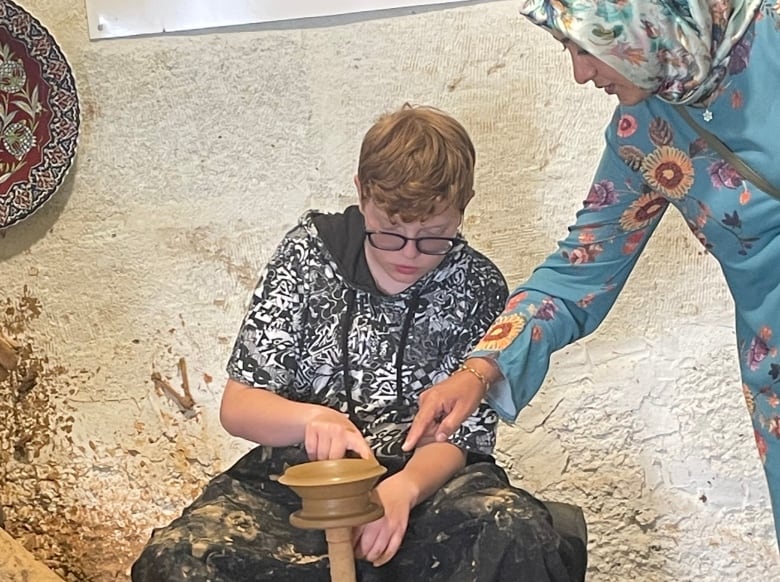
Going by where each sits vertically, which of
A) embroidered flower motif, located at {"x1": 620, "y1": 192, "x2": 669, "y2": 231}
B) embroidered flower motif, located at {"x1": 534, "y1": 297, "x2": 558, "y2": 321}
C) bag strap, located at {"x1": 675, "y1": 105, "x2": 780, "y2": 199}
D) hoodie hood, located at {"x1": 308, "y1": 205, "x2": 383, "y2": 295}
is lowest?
embroidered flower motif, located at {"x1": 534, "y1": 297, "x2": 558, "y2": 321}

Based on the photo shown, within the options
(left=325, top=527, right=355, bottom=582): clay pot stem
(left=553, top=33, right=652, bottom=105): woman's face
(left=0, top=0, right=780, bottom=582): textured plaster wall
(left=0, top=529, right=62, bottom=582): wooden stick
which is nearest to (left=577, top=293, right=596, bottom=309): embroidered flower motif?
(left=553, top=33, right=652, bottom=105): woman's face

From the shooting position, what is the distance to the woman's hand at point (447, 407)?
3.37ft

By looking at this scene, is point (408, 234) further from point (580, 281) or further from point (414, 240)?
point (580, 281)

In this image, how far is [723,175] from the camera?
3.23ft

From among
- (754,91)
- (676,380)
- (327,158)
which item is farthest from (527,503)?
(327,158)

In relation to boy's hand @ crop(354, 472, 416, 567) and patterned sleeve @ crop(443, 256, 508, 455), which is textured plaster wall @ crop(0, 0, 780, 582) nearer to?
patterned sleeve @ crop(443, 256, 508, 455)

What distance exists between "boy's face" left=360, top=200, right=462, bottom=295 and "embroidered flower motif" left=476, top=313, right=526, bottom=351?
5.0 inches

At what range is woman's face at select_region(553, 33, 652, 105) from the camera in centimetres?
94

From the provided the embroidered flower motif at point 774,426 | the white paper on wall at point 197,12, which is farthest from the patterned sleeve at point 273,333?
the white paper on wall at point 197,12

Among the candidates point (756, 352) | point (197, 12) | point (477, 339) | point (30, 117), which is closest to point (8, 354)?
point (30, 117)

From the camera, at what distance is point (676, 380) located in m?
1.61

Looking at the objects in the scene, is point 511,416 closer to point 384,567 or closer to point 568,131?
point 384,567

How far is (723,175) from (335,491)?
0.49m

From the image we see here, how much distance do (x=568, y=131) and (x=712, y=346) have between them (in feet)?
1.39
